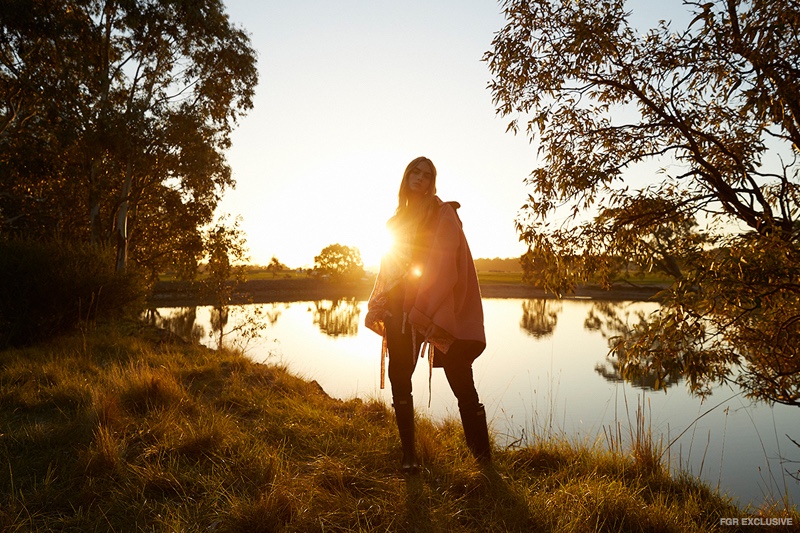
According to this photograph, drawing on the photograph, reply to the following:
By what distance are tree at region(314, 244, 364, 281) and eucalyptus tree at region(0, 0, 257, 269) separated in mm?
48009

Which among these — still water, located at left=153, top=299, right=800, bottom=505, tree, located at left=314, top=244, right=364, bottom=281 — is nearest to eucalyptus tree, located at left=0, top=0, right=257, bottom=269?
still water, located at left=153, top=299, right=800, bottom=505

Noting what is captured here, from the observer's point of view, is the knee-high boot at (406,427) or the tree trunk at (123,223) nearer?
the knee-high boot at (406,427)

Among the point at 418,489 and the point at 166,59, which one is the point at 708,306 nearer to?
the point at 418,489

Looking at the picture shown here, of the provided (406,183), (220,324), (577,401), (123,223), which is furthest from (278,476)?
(123,223)

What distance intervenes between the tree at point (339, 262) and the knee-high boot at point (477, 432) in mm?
59462

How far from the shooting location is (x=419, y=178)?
131 inches

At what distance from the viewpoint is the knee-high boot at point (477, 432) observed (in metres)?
3.33

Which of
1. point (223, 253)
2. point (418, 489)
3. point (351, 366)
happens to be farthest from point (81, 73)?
point (418, 489)

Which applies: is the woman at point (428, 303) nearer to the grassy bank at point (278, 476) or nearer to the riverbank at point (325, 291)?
the grassy bank at point (278, 476)

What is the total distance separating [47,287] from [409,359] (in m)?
7.24

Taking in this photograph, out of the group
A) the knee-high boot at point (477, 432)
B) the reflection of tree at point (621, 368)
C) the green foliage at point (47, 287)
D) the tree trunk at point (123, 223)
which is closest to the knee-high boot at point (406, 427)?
the knee-high boot at point (477, 432)

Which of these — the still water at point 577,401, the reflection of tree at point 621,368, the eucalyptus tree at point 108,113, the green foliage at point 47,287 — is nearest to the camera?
the reflection of tree at point 621,368

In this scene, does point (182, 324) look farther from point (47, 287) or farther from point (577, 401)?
point (577, 401)

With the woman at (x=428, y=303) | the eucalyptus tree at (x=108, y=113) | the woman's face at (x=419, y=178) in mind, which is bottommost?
the woman at (x=428, y=303)
